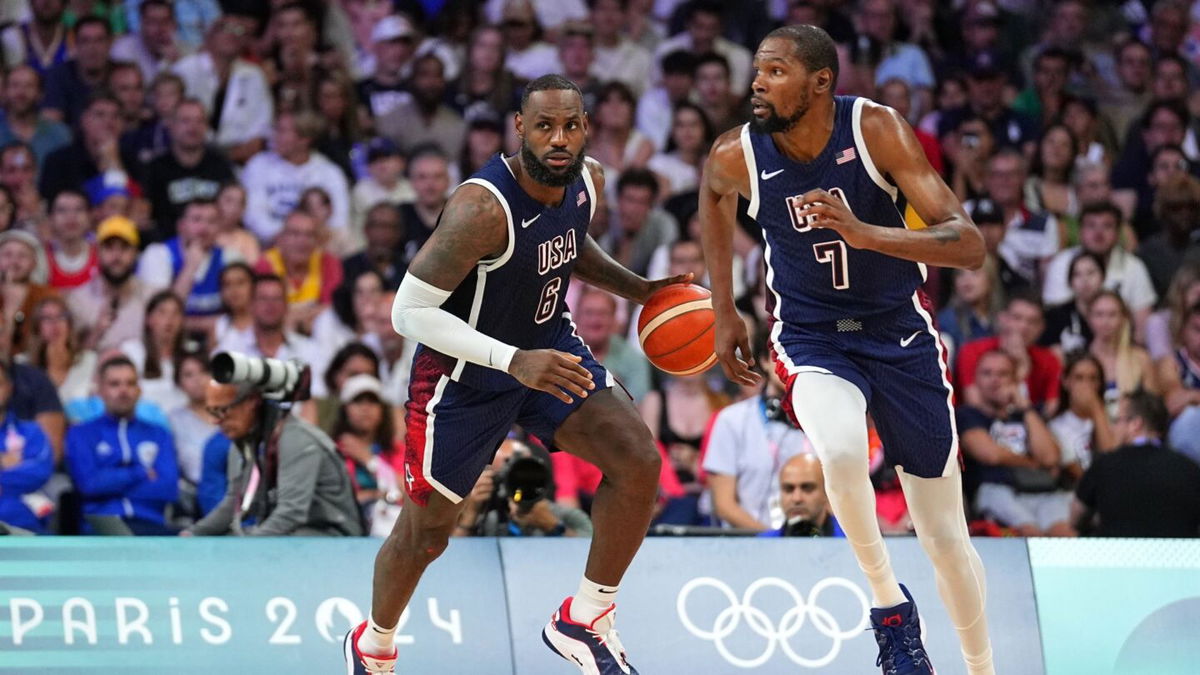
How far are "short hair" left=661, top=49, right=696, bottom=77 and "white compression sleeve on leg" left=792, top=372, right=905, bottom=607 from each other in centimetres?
692

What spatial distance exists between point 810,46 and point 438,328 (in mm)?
1524

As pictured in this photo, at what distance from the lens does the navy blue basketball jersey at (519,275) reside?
18.6 feet

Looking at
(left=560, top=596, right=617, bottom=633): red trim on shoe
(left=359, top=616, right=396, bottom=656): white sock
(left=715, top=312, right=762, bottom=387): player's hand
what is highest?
(left=715, top=312, right=762, bottom=387): player's hand

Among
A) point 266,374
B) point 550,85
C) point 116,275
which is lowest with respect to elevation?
point 116,275

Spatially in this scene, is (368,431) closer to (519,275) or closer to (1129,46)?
(519,275)

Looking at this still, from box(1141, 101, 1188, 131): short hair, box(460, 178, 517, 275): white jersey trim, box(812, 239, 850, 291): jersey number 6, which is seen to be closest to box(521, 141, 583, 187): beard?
box(460, 178, 517, 275): white jersey trim

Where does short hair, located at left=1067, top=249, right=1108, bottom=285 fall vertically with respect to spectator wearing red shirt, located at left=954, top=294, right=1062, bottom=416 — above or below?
above

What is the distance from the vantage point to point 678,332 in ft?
20.2

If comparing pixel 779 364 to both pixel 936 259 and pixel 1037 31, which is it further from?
pixel 1037 31

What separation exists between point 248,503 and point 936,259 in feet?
12.2

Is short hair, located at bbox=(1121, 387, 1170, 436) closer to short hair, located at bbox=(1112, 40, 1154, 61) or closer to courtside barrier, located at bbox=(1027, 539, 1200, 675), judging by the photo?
courtside barrier, located at bbox=(1027, 539, 1200, 675)

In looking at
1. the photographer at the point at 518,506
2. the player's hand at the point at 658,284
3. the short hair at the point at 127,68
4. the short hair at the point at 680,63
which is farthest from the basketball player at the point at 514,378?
the short hair at the point at 127,68

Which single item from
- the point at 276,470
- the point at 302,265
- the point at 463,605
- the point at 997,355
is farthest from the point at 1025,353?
the point at 276,470

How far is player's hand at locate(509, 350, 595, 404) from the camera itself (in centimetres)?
525
